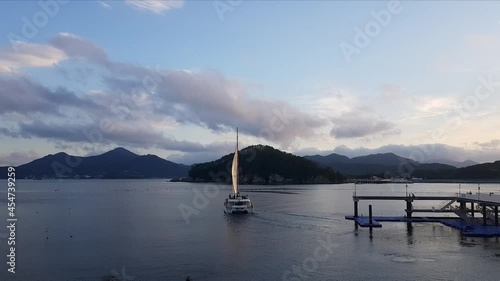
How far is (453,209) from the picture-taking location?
234 ft

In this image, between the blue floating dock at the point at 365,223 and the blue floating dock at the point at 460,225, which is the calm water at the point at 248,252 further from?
the blue floating dock at the point at 460,225

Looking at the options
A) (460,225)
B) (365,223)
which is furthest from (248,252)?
(460,225)

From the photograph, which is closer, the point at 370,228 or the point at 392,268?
the point at 392,268

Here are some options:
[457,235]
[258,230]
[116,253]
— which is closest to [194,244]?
[116,253]

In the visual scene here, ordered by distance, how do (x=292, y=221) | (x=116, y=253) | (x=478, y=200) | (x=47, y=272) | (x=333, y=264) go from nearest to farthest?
(x=47, y=272) < (x=333, y=264) < (x=116, y=253) < (x=478, y=200) < (x=292, y=221)

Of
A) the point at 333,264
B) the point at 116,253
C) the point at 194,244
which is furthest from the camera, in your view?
the point at 194,244

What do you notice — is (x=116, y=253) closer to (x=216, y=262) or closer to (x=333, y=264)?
(x=216, y=262)

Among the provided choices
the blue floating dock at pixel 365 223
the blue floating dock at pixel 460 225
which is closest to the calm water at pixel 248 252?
the blue floating dock at pixel 365 223

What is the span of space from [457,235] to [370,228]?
11474 millimetres

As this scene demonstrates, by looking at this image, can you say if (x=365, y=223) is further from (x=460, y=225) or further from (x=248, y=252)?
(x=248, y=252)

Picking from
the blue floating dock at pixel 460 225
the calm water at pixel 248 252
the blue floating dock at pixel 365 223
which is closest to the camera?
the calm water at pixel 248 252

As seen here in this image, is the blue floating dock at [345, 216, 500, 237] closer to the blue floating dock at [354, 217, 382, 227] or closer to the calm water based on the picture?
the blue floating dock at [354, 217, 382, 227]

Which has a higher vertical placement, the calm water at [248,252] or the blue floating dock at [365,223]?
the blue floating dock at [365,223]

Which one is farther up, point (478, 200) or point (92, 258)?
point (478, 200)
